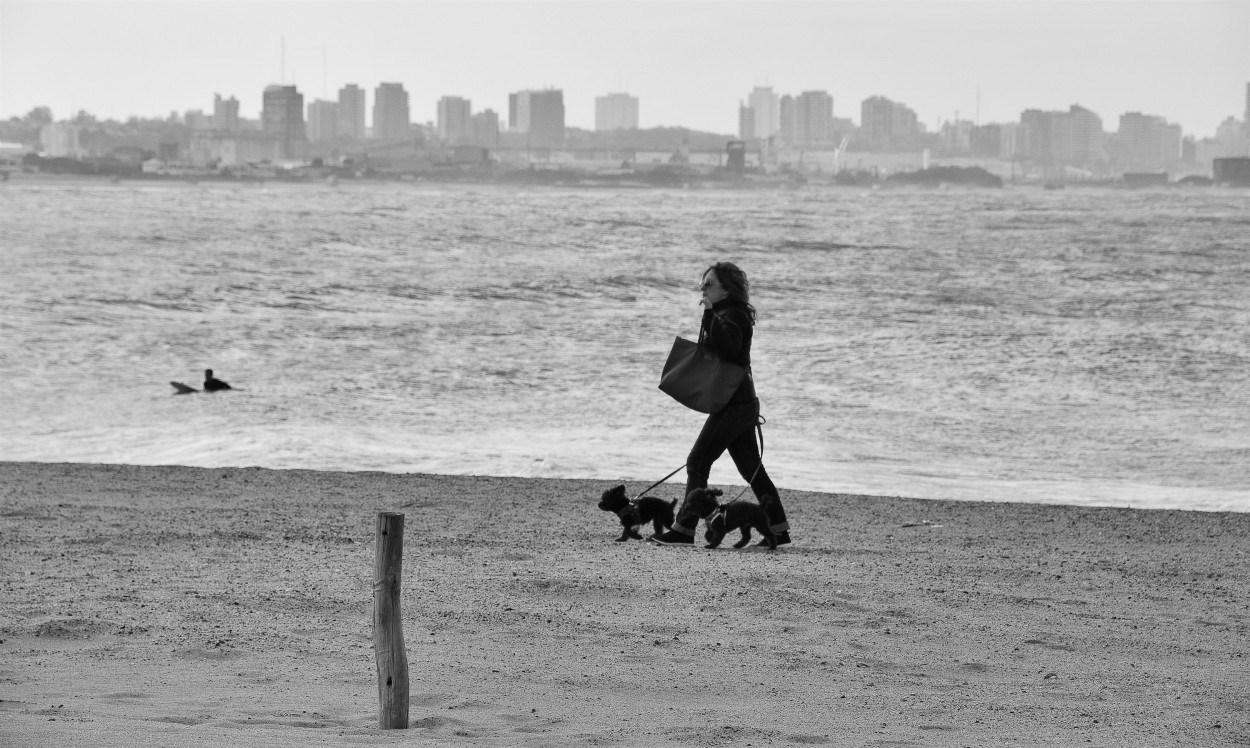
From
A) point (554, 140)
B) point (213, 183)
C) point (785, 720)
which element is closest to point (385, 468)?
point (785, 720)

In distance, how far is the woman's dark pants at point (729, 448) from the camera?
22.6ft

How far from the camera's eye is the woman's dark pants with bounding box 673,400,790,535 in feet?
22.6

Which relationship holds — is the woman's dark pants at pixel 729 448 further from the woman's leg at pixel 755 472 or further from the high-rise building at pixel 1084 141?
the high-rise building at pixel 1084 141

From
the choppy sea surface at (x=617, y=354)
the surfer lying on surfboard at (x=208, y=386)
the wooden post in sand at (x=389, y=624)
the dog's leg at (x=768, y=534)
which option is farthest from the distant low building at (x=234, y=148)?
the wooden post in sand at (x=389, y=624)

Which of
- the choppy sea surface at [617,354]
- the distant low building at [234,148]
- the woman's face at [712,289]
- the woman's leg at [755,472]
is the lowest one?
the choppy sea surface at [617,354]

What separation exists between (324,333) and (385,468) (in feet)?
48.2

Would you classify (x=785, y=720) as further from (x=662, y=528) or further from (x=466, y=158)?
(x=466, y=158)

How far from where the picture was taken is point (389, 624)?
4.20 meters

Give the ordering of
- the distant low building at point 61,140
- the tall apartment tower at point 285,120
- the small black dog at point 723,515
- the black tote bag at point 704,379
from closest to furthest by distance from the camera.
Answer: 1. the black tote bag at point 704,379
2. the small black dog at point 723,515
3. the distant low building at point 61,140
4. the tall apartment tower at point 285,120

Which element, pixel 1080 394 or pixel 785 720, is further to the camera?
pixel 1080 394

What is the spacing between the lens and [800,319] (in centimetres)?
2930

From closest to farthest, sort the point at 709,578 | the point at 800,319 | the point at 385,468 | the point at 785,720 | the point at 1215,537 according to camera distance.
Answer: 1. the point at 785,720
2. the point at 709,578
3. the point at 1215,537
4. the point at 385,468
5. the point at 800,319

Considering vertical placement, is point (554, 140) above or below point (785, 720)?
above

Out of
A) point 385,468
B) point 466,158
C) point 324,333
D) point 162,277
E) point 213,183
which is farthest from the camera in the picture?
point 466,158
